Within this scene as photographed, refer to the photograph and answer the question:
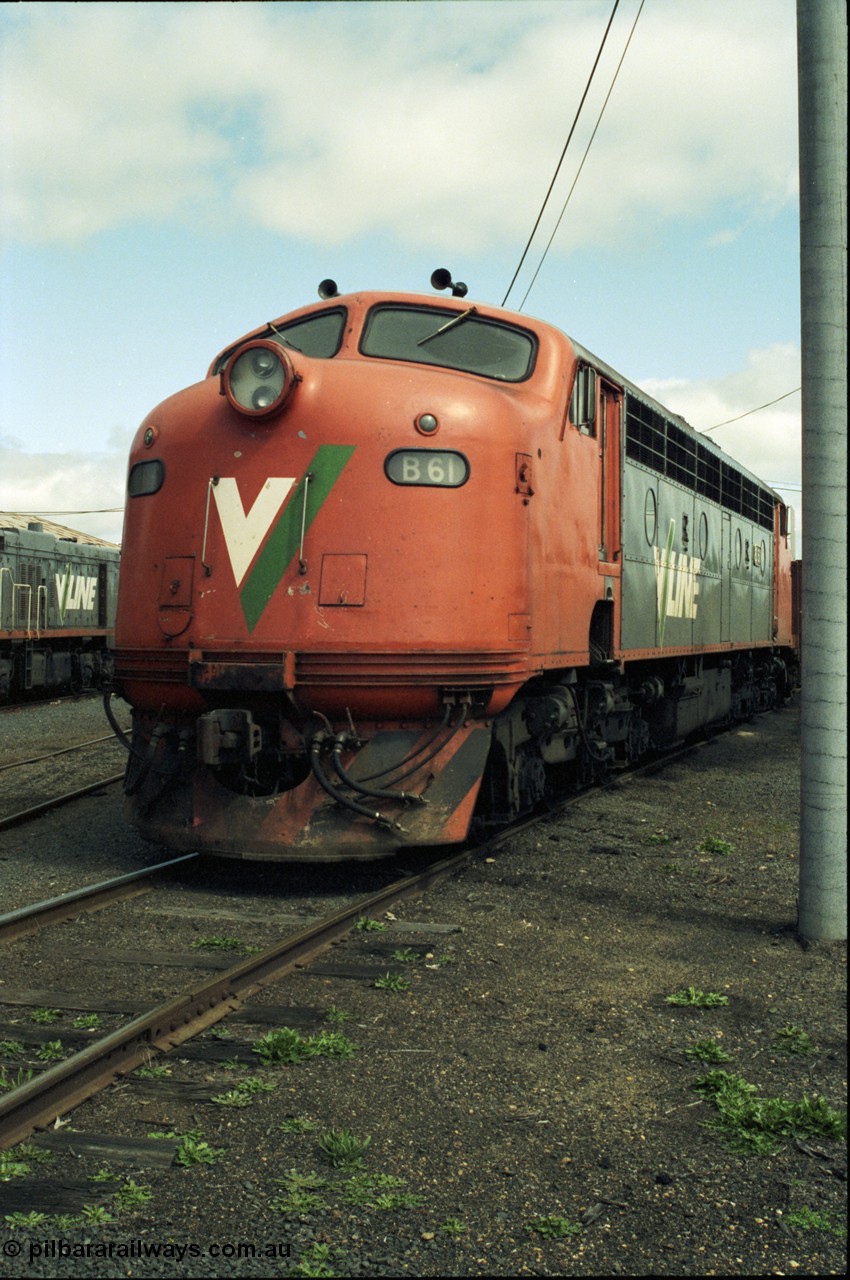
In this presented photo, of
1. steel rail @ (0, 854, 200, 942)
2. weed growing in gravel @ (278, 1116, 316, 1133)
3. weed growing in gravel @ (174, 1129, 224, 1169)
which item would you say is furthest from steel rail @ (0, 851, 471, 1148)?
steel rail @ (0, 854, 200, 942)

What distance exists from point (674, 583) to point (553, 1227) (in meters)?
8.11

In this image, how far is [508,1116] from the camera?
139 inches

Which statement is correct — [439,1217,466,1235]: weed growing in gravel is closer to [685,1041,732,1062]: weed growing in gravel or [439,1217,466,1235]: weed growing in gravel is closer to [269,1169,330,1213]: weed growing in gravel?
[269,1169,330,1213]: weed growing in gravel

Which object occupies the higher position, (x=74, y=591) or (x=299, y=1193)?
(x=74, y=591)

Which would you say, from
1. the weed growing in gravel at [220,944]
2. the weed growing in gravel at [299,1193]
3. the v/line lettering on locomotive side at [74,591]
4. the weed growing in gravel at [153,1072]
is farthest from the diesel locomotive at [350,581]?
the v/line lettering on locomotive side at [74,591]

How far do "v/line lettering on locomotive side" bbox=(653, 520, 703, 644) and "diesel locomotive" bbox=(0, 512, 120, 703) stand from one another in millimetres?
13337

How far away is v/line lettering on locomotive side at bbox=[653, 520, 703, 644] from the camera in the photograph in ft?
32.5

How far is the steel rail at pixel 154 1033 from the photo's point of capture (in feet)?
11.3

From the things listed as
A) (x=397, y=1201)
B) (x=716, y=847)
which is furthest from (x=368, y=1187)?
(x=716, y=847)

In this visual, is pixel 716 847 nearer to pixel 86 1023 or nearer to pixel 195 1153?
pixel 86 1023

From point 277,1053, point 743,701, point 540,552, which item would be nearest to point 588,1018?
point 277,1053

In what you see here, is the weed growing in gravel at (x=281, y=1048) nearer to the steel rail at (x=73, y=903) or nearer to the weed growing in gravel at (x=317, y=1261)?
the weed growing in gravel at (x=317, y=1261)

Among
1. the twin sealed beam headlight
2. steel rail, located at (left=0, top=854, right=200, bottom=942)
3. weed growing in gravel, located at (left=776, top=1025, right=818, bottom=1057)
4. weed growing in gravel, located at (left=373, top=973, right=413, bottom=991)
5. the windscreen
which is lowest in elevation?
weed growing in gravel, located at (left=776, top=1025, right=818, bottom=1057)

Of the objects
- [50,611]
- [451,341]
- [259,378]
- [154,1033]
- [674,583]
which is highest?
[451,341]
